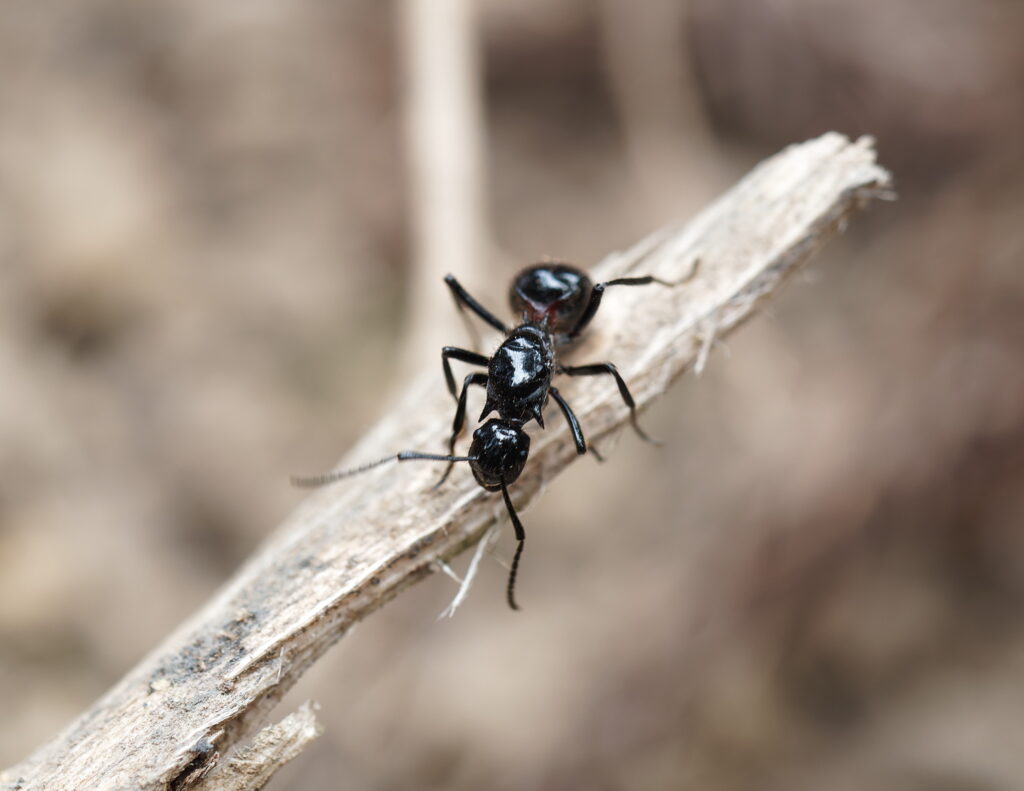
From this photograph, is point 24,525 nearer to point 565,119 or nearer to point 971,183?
point 565,119

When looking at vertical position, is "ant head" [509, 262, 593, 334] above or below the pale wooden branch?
above

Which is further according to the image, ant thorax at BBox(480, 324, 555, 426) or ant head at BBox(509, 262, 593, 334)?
ant head at BBox(509, 262, 593, 334)

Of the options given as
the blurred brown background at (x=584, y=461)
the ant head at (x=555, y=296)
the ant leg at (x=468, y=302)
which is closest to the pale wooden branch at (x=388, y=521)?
the ant head at (x=555, y=296)

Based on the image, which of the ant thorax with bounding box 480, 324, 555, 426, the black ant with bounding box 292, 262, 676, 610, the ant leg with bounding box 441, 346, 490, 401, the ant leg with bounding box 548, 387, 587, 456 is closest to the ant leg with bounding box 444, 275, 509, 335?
the black ant with bounding box 292, 262, 676, 610

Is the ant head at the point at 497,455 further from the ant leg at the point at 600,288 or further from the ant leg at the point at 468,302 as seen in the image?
the ant leg at the point at 468,302

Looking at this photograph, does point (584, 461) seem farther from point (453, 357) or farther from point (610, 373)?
point (610, 373)

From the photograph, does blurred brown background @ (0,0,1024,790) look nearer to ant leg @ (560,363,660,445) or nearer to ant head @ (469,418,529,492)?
ant leg @ (560,363,660,445)

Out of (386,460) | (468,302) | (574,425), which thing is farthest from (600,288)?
(386,460)
